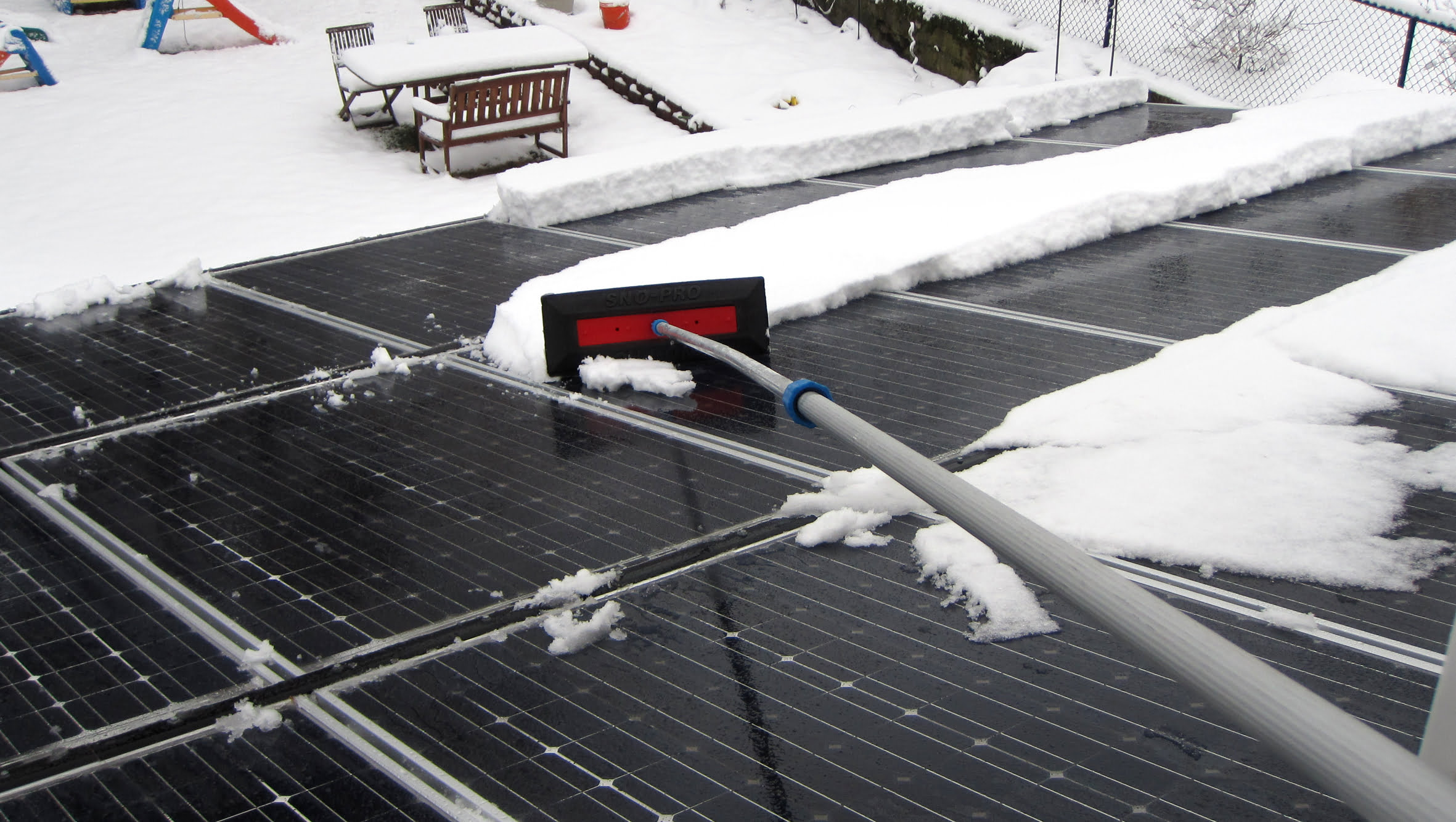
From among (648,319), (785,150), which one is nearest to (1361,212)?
(785,150)

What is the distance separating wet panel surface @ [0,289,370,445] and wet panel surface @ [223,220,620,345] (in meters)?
0.21

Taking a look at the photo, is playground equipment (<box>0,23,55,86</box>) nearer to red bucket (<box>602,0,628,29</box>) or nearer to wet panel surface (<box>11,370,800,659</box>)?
red bucket (<box>602,0,628,29</box>)

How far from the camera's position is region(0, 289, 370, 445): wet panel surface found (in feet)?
11.7

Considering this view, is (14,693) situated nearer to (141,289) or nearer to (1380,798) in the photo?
(1380,798)

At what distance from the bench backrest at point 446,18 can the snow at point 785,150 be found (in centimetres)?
1024

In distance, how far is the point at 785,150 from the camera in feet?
19.7

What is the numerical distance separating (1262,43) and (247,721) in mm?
12968

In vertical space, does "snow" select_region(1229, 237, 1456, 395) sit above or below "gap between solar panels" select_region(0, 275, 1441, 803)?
above

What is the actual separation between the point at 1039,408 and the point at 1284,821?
1.55 meters

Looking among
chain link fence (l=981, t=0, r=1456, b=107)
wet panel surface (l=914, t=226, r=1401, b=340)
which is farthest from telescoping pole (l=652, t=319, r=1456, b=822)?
chain link fence (l=981, t=0, r=1456, b=107)

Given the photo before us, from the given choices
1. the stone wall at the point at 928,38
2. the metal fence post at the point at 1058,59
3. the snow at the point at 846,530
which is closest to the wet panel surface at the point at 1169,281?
the snow at the point at 846,530

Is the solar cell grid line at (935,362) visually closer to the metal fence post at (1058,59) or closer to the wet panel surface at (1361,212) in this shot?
the wet panel surface at (1361,212)

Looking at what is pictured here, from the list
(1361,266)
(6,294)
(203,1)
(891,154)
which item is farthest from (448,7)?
(1361,266)

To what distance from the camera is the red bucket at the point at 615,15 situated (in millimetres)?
15898
